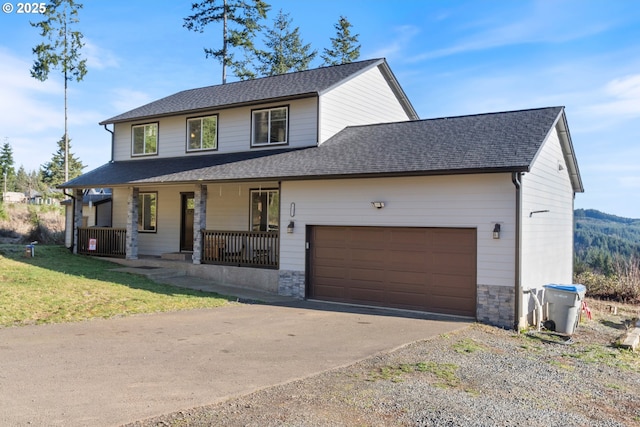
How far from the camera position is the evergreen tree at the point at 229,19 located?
28703 mm

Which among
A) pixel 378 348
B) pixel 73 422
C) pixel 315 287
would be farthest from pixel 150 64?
pixel 73 422

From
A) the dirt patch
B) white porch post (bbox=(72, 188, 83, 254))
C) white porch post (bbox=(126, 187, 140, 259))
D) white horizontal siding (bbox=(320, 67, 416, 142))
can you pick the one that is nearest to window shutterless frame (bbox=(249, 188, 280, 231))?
white horizontal siding (bbox=(320, 67, 416, 142))

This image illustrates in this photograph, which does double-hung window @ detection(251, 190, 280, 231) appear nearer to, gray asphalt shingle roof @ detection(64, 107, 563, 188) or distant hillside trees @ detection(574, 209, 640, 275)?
gray asphalt shingle roof @ detection(64, 107, 563, 188)

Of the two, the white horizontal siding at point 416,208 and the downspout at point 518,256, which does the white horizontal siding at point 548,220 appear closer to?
the downspout at point 518,256

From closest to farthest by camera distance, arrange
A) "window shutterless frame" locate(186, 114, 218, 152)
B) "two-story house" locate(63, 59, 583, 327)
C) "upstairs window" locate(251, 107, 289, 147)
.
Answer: "two-story house" locate(63, 59, 583, 327) → "upstairs window" locate(251, 107, 289, 147) → "window shutterless frame" locate(186, 114, 218, 152)

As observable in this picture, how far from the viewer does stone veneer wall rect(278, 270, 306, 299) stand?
517 inches

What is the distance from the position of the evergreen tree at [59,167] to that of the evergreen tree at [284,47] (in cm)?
3860

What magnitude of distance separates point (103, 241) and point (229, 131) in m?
6.45

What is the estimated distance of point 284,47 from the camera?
114 ft

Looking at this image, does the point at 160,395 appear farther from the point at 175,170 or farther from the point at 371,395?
the point at 175,170

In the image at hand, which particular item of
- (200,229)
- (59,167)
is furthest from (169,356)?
(59,167)

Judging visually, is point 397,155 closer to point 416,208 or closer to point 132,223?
point 416,208

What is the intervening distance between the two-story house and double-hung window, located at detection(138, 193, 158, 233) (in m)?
0.06
